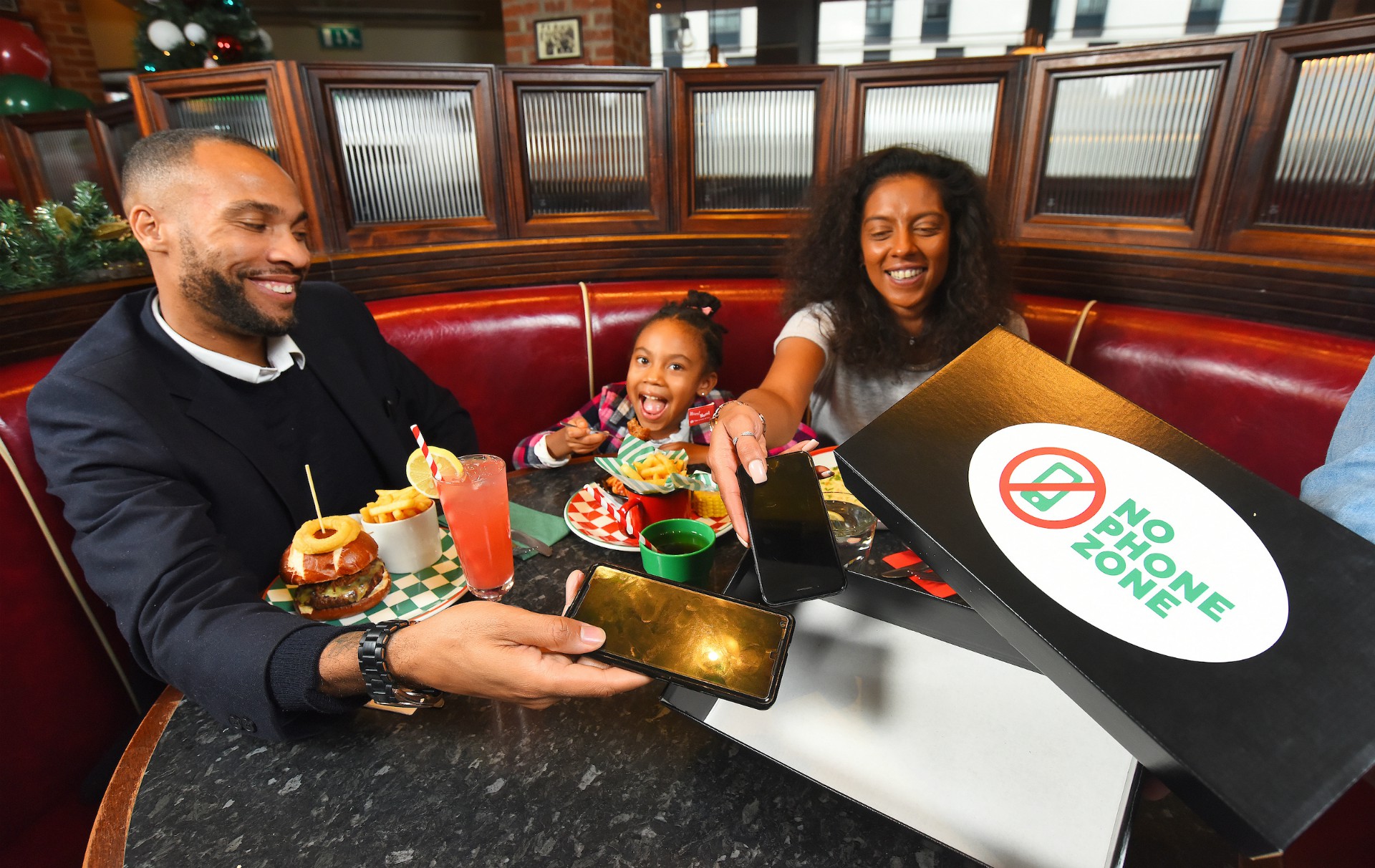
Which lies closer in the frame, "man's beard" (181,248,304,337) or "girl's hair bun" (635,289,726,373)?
"man's beard" (181,248,304,337)

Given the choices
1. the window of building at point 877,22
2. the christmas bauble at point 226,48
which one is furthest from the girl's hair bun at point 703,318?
the window of building at point 877,22

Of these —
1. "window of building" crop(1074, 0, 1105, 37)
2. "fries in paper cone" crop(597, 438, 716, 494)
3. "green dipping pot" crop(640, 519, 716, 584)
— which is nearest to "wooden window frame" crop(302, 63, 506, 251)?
"fries in paper cone" crop(597, 438, 716, 494)

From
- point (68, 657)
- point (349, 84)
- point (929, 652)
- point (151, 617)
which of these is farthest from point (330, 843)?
point (349, 84)

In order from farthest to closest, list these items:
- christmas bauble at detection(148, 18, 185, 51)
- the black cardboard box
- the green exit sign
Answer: the green exit sign < christmas bauble at detection(148, 18, 185, 51) < the black cardboard box

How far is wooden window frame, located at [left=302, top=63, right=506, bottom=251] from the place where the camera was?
2.31 m

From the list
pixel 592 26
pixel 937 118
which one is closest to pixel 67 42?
pixel 592 26

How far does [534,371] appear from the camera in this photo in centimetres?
237

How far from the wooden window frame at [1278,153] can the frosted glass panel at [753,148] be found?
1376 millimetres

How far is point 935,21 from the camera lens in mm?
5363

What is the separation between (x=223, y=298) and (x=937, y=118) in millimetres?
2391

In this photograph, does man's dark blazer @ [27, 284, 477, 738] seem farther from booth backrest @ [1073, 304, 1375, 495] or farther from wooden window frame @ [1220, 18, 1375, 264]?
wooden window frame @ [1220, 18, 1375, 264]

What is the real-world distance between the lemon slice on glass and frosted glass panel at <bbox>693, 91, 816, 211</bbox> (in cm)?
191

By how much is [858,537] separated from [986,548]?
54cm

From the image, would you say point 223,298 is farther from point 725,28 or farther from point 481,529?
point 725,28
